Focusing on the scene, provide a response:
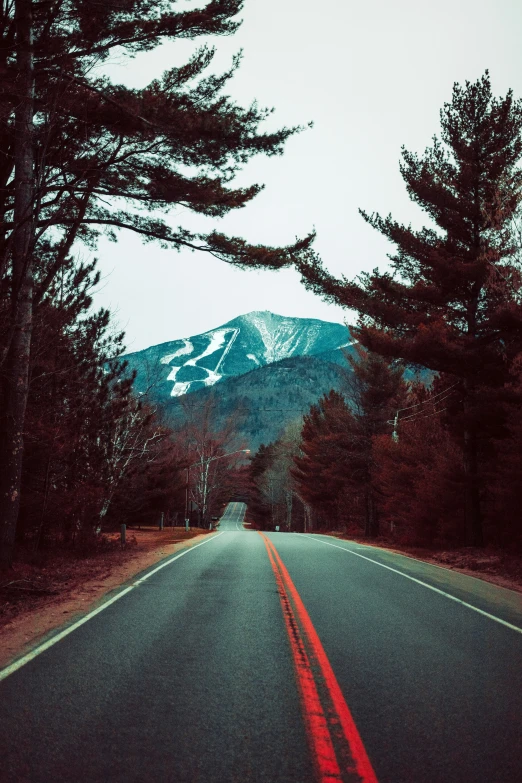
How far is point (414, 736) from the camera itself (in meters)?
4.08

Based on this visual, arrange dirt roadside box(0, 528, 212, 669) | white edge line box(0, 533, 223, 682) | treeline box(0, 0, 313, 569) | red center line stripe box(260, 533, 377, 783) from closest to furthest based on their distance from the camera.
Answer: red center line stripe box(260, 533, 377, 783) < white edge line box(0, 533, 223, 682) < dirt roadside box(0, 528, 212, 669) < treeline box(0, 0, 313, 569)

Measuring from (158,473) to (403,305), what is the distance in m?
25.0

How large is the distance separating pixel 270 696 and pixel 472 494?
16.9 metres

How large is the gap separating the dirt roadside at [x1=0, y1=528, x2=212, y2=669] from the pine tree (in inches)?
428

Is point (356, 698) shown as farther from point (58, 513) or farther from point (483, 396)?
point (483, 396)

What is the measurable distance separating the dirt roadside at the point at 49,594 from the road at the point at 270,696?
1.59 ft

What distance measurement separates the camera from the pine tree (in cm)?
1875

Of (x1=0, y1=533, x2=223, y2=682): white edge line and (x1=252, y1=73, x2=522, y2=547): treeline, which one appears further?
(x1=252, y1=73, x2=522, y2=547): treeline

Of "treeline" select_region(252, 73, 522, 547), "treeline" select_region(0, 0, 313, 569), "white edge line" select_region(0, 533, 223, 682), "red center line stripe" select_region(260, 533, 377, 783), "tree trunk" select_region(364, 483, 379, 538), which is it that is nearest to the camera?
"red center line stripe" select_region(260, 533, 377, 783)

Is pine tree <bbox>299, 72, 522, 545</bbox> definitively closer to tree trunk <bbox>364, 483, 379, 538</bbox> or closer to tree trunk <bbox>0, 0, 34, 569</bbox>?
tree trunk <bbox>0, 0, 34, 569</bbox>

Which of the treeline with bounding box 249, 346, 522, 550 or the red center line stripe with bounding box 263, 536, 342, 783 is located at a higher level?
the treeline with bounding box 249, 346, 522, 550

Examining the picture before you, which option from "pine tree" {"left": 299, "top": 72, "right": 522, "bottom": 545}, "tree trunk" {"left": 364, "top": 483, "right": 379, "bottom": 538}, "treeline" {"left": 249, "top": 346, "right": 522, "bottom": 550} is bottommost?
"tree trunk" {"left": 364, "top": 483, "right": 379, "bottom": 538}

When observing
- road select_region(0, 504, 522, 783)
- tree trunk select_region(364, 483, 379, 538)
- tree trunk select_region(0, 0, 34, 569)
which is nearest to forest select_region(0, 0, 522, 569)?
tree trunk select_region(0, 0, 34, 569)

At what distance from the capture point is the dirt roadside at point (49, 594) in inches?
280
